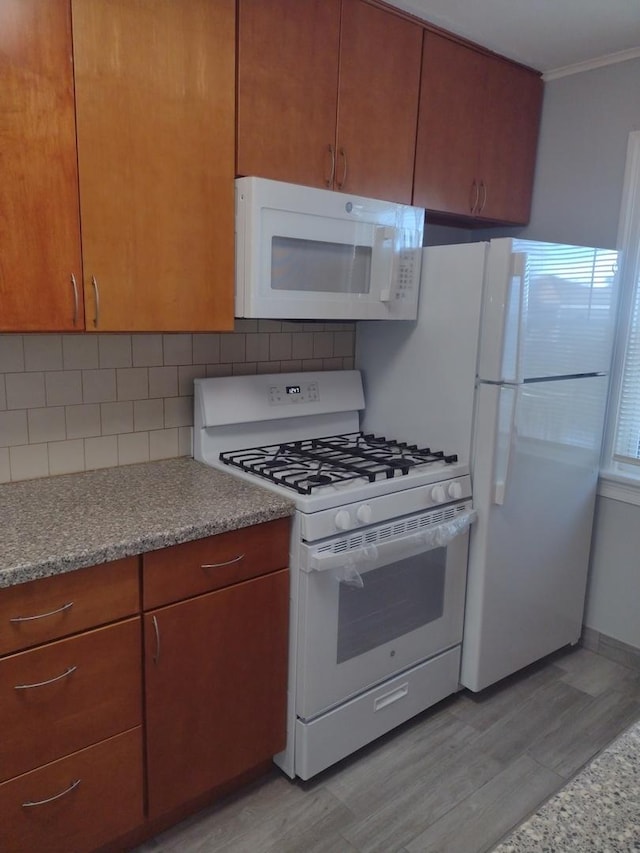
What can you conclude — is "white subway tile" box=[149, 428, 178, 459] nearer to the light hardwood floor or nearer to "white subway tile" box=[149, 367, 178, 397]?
"white subway tile" box=[149, 367, 178, 397]

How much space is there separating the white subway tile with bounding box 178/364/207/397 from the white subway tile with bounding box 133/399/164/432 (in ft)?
0.29

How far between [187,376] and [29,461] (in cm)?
60

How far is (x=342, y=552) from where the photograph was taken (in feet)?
6.24

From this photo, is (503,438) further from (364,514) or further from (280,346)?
(280,346)

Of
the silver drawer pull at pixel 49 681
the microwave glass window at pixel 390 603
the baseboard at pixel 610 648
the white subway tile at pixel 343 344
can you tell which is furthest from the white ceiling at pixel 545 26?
the baseboard at pixel 610 648

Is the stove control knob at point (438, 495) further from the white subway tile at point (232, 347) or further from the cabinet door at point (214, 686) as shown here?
the white subway tile at point (232, 347)

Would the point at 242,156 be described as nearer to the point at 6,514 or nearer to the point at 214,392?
the point at 214,392

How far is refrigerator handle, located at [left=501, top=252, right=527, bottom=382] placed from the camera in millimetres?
2104

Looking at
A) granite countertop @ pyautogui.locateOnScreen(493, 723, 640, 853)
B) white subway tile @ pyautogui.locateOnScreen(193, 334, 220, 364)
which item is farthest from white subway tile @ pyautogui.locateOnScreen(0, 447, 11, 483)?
granite countertop @ pyautogui.locateOnScreen(493, 723, 640, 853)

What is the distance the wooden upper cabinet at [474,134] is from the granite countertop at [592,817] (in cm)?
197

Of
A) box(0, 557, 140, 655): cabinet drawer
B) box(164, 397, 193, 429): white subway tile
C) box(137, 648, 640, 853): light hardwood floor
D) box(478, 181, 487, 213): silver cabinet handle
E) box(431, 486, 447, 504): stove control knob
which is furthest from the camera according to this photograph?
box(478, 181, 487, 213): silver cabinet handle

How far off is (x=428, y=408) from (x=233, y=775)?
4.53ft

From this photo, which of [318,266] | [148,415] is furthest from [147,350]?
[318,266]

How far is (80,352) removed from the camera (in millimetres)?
2025
